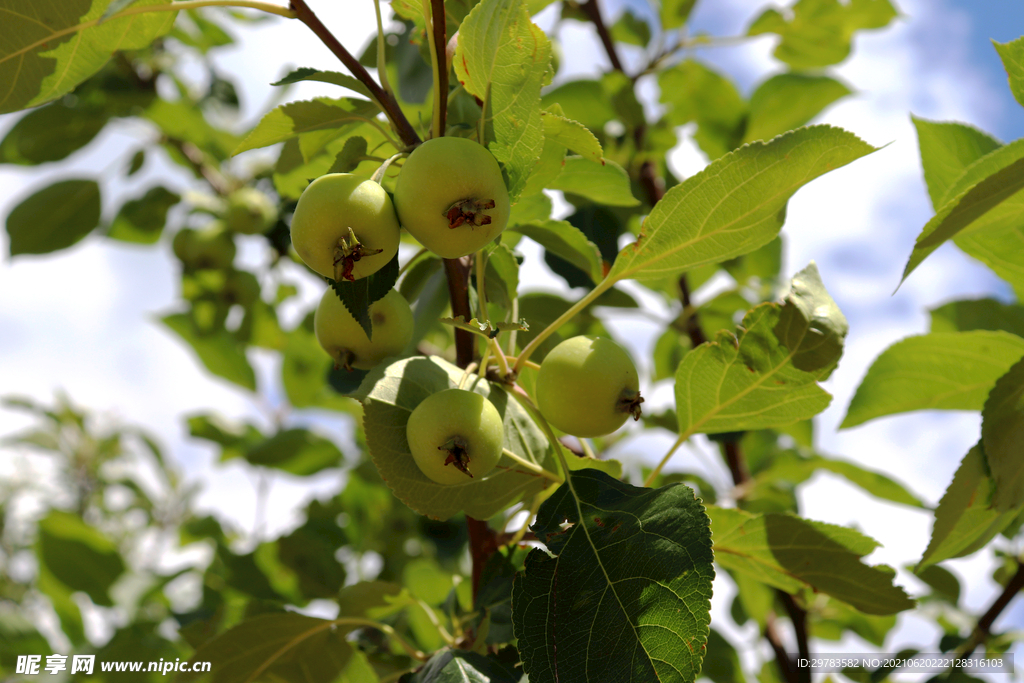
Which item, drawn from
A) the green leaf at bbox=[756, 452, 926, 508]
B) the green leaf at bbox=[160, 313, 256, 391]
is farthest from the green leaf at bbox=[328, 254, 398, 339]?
the green leaf at bbox=[160, 313, 256, 391]

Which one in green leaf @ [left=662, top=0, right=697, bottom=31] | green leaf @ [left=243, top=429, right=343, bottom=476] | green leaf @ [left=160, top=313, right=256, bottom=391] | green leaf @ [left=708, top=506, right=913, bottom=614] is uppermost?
green leaf @ [left=662, top=0, right=697, bottom=31]

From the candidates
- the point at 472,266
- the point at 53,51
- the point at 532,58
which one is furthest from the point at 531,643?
the point at 53,51

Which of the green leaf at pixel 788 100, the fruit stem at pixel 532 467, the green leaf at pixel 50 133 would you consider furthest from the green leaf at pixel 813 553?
the green leaf at pixel 50 133

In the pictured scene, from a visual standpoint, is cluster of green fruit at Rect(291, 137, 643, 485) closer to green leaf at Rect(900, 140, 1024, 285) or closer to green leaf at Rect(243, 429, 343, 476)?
green leaf at Rect(900, 140, 1024, 285)

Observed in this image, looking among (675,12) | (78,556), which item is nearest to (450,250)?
(675,12)

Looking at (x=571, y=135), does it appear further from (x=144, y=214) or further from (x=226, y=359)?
(x=226, y=359)

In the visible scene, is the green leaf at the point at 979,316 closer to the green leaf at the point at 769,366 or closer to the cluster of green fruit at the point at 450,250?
the green leaf at the point at 769,366

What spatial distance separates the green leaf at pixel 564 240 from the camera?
1244 mm

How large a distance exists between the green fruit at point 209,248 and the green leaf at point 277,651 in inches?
66.1

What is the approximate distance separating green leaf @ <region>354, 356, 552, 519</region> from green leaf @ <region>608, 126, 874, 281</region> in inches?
11.7

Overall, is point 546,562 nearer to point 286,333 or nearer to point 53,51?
point 53,51

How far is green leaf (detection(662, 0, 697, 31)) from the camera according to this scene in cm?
270

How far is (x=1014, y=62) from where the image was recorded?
1036 mm

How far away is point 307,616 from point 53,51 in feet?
3.57
